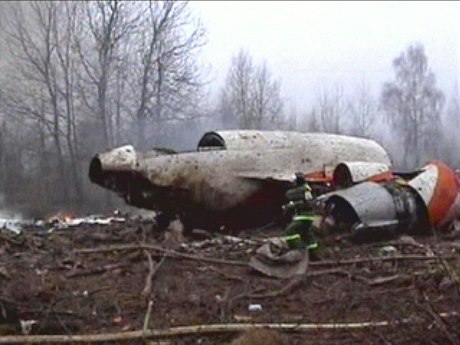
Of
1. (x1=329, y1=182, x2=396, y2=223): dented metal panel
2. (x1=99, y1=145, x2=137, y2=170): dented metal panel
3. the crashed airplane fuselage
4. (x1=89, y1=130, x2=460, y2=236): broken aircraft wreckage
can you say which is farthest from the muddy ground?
(x1=99, y1=145, x2=137, y2=170): dented metal panel

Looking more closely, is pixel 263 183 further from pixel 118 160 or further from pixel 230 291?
pixel 230 291

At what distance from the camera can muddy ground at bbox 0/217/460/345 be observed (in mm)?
6145

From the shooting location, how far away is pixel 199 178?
13086 mm

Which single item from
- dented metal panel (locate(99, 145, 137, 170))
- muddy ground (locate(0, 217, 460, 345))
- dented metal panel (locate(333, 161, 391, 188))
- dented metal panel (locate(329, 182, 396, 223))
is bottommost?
muddy ground (locate(0, 217, 460, 345))

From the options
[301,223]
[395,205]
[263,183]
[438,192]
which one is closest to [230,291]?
[301,223]

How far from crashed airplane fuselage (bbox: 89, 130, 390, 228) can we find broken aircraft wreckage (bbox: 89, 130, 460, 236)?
17mm

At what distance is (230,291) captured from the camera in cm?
796

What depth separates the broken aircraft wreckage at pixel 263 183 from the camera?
1198cm

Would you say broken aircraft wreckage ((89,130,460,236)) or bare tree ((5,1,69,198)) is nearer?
broken aircraft wreckage ((89,130,460,236))

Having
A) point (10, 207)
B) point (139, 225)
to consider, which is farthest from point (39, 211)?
point (139, 225)

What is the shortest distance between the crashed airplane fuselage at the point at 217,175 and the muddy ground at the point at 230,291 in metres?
1.78

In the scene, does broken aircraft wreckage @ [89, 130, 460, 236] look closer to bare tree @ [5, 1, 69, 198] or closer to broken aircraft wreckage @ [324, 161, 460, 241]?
broken aircraft wreckage @ [324, 161, 460, 241]

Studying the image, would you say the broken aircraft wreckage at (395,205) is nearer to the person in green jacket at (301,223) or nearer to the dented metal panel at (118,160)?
the person in green jacket at (301,223)

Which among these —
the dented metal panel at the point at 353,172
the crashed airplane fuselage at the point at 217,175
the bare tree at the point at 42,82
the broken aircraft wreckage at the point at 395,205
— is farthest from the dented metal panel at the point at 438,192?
the bare tree at the point at 42,82
